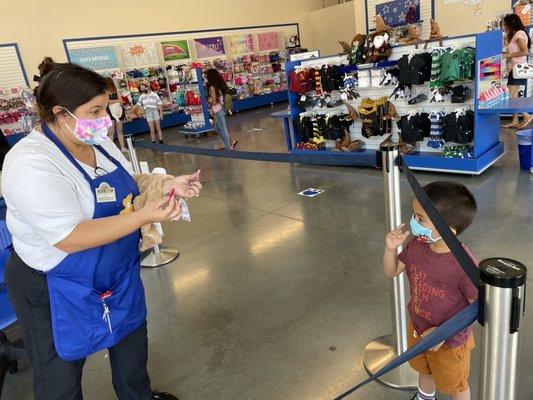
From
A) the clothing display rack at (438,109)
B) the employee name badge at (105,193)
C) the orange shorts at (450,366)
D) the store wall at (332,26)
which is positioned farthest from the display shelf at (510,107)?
the store wall at (332,26)

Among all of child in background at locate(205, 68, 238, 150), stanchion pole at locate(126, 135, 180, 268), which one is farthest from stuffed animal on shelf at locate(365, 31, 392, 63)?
child in background at locate(205, 68, 238, 150)

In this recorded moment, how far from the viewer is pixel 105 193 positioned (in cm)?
155

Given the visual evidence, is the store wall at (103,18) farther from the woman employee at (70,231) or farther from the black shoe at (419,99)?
the woman employee at (70,231)

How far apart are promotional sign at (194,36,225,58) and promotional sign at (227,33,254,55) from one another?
343 millimetres

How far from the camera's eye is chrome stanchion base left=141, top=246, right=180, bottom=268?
385 cm

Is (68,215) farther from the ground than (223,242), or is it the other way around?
(68,215)

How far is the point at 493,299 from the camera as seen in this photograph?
2.70ft

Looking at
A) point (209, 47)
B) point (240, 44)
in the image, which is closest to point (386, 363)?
point (209, 47)

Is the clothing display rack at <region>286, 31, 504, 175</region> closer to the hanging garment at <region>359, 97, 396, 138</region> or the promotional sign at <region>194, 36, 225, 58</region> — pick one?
the hanging garment at <region>359, 97, 396, 138</region>

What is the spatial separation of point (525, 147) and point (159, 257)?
4235 millimetres

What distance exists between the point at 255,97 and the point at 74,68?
1340 centimetres

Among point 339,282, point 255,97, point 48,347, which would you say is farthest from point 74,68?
point 255,97

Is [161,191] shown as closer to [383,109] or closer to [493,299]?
[493,299]

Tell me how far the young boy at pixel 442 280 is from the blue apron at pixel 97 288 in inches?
41.6
